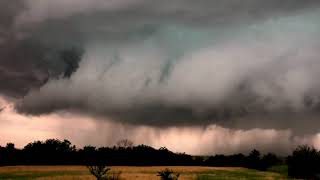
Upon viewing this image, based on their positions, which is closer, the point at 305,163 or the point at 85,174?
the point at 85,174

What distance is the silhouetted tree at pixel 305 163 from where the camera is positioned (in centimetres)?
13038

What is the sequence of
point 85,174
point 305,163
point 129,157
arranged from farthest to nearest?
1. point 129,157
2. point 305,163
3. point 85,174

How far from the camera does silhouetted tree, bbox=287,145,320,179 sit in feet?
428

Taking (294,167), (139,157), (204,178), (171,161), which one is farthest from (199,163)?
(204,178)

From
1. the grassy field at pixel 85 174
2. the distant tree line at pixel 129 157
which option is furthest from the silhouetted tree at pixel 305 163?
the grassy field at pixel 85 174

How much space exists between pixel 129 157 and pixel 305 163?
5176cm

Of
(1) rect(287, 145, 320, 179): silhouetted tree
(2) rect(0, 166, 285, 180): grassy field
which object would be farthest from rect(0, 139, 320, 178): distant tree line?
(2) rect(0, 166, 285, 180): grassy field

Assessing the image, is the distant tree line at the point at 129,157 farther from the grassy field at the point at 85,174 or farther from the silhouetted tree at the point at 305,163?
the grassy field at the point at 85,174

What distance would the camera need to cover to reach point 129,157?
6038 inches

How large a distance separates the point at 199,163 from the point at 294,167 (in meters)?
33.7

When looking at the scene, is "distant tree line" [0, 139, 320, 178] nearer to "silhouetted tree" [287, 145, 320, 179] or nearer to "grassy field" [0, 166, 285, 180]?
"silhouetted tree" [287, 145, 320, 179]

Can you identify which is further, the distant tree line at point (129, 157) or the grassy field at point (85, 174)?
the distant tree line at point (129, 157)

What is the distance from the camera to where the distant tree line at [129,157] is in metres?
133

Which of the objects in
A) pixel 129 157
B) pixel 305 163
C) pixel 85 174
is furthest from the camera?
pixel 129 157
